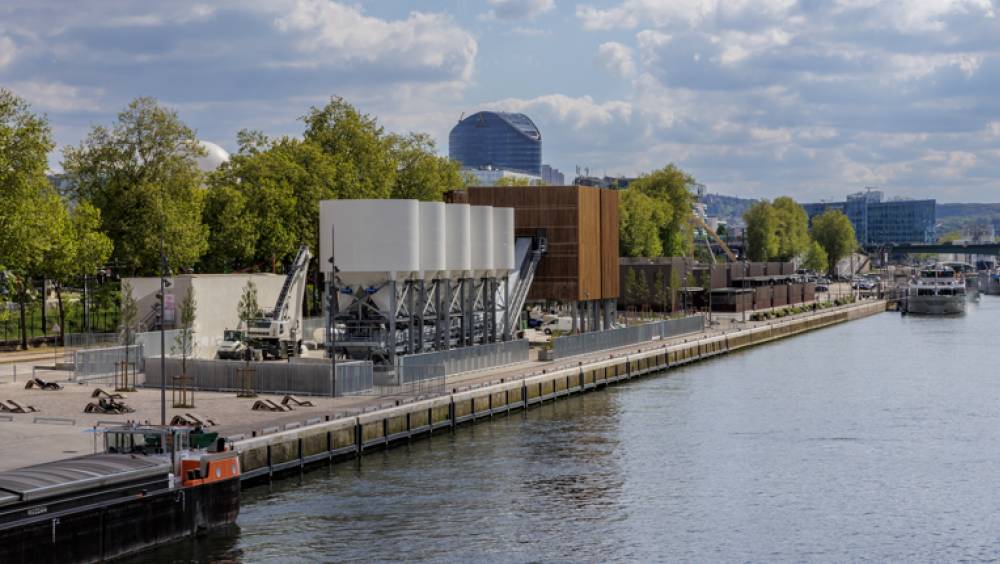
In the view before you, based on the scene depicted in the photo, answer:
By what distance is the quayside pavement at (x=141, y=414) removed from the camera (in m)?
54.2

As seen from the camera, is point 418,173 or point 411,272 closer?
point 411,272

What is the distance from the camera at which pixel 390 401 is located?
230 feet

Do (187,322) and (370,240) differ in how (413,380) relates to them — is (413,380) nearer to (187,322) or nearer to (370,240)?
(370,240)

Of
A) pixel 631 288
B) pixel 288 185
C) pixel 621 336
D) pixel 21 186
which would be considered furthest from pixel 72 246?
pixel 631 288

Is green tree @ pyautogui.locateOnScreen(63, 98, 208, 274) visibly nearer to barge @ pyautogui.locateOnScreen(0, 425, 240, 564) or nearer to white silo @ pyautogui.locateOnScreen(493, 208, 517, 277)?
white silo @ pyautogui.locateOnScreen(493, 208, 517, 277)

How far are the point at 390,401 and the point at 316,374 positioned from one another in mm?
5058

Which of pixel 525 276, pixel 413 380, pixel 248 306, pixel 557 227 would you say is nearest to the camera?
pixel 413 380

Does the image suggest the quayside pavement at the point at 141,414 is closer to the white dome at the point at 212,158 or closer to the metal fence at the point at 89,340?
the metal fence at the point at 89,340

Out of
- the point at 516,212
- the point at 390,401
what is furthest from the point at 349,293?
the point at 516,212

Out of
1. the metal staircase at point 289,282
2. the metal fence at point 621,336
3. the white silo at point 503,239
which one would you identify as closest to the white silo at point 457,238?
the white silo at point 503,239

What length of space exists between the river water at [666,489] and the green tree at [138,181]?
139 feet

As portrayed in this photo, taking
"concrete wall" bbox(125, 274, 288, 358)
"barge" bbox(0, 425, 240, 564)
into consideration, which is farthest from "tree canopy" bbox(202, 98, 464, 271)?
"barge" bbox(0, 425, 240, 564)

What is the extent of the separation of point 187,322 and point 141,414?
26168mm

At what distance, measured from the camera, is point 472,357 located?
289ft
